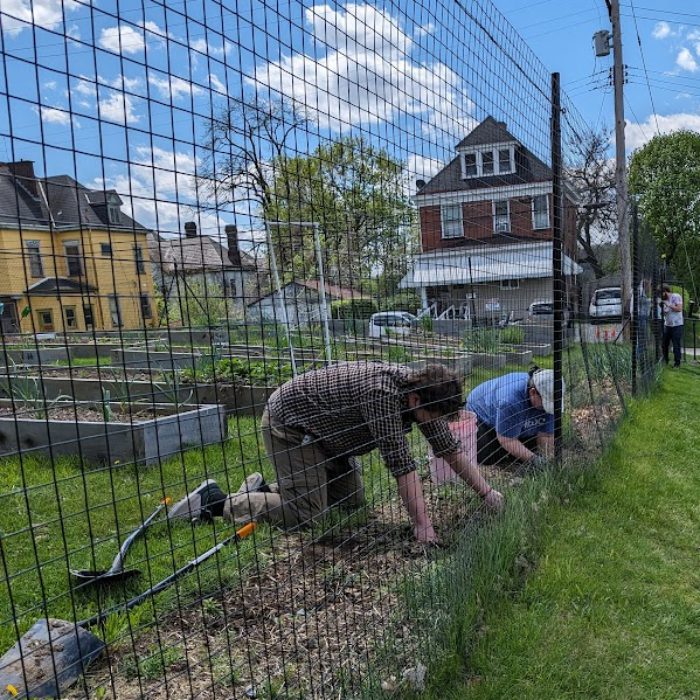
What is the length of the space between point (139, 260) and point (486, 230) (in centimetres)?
290

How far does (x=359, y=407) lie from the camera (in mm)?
3445

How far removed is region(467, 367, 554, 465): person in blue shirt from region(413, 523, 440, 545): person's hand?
1.49 m

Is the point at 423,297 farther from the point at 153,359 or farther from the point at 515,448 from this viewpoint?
the point at 515,448

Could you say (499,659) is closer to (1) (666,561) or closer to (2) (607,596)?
(2) (607,596)

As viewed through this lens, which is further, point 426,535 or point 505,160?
point 505,160

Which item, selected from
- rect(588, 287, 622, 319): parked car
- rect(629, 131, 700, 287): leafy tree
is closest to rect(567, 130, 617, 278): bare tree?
rect(588, 287, 622, 319): parked car

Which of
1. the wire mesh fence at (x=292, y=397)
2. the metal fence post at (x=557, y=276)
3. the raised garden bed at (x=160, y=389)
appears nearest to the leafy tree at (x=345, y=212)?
the wire mesh fence at (x=292, y=397)

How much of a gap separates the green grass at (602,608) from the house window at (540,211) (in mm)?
1931

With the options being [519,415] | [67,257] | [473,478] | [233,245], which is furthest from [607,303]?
[67,257]

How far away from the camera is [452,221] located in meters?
3.93

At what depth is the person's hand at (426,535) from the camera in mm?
3477

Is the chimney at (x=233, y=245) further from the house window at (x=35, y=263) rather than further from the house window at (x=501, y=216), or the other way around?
the house window at (x=501, y=216)

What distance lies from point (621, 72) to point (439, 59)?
13846 millimetres

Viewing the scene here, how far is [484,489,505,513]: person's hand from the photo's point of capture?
12.7 ft
